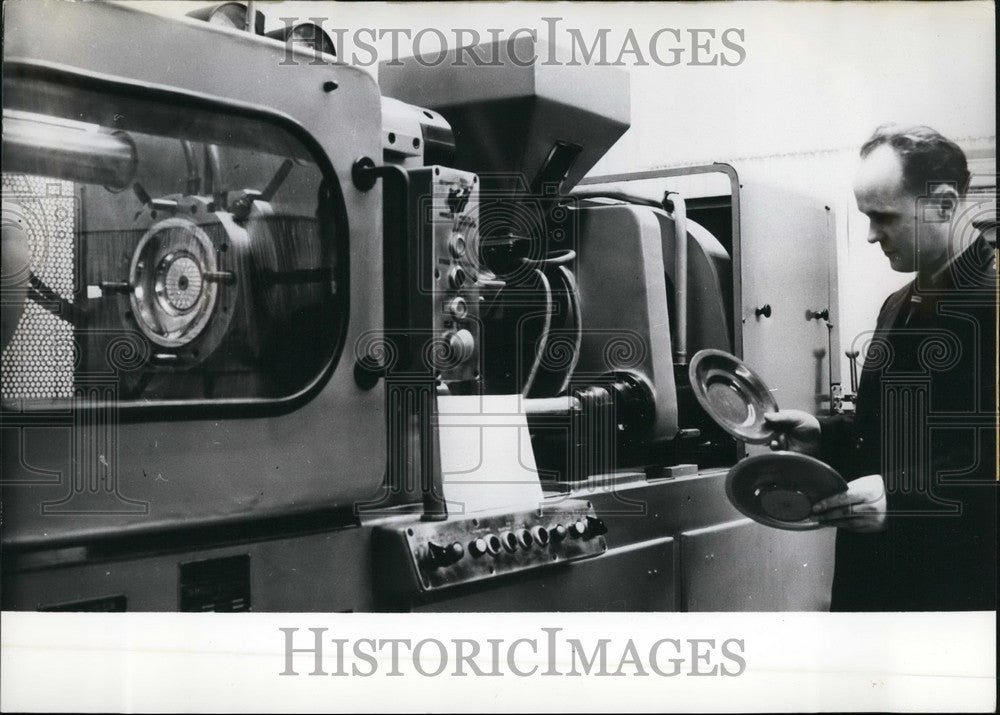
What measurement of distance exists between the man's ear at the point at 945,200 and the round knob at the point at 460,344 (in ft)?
4.59

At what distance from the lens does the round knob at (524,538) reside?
95.5 inches

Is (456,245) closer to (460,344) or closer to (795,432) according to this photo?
(460,344)

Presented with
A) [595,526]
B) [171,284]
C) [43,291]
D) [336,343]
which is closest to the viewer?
[43,291]

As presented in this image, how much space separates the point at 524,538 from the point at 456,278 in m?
0.64

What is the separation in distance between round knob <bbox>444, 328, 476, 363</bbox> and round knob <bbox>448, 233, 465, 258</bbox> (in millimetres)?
174

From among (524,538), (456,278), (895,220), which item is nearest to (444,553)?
(524,538)

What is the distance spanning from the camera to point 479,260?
98.5 inches

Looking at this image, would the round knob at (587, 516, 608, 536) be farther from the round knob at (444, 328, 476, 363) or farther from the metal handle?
the metal handle

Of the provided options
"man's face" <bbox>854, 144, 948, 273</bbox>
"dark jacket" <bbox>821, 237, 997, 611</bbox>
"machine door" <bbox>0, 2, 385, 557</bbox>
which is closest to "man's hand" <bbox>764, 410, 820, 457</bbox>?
"dark jacket" <bbox>821, 237, 997, 611</bbox>

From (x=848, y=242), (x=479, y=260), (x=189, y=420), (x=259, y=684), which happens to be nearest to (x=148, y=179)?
(x=189, y=420)

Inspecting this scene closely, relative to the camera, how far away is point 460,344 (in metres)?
2.32

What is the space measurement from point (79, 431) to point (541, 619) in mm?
1202

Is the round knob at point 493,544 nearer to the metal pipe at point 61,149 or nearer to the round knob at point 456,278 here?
the round knob at point 456,278

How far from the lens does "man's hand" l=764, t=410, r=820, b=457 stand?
295cm
